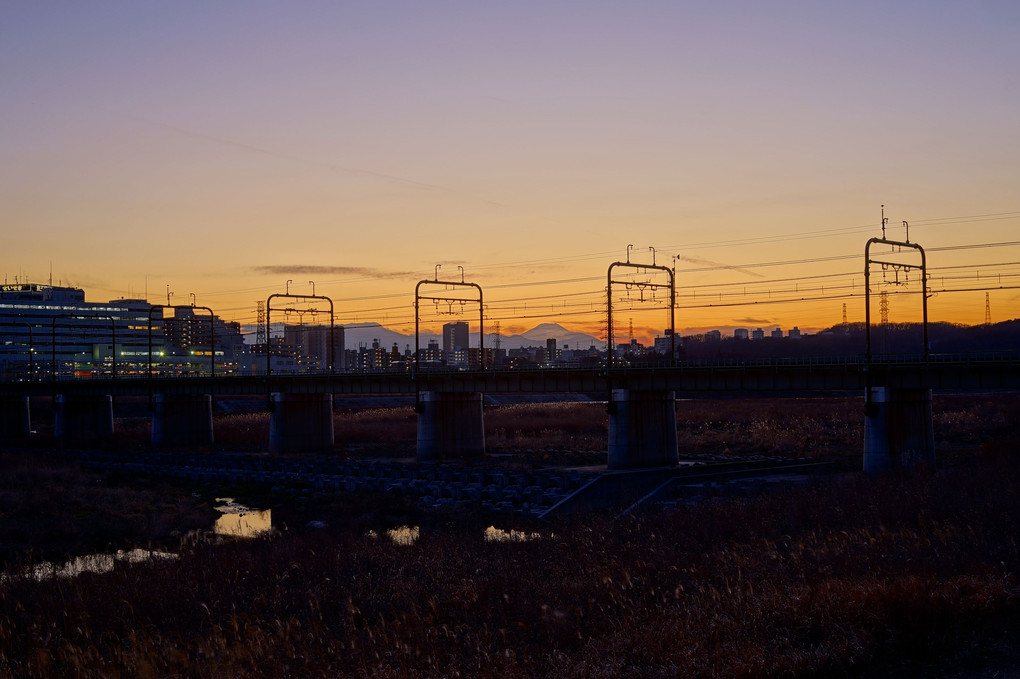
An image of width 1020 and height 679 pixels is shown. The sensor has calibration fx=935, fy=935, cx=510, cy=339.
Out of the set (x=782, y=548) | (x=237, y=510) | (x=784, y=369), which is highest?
(x=784, y=369)

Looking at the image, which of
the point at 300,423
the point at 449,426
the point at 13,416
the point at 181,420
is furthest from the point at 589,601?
the point at 13,416

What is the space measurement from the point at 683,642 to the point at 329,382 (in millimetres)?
73690

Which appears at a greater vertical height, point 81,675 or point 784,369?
point 784,369

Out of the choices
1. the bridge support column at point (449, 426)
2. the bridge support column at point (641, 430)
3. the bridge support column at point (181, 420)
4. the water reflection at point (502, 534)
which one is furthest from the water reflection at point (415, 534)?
the bridge support column at point (181, 420)

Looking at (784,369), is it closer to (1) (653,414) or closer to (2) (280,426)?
(1) (653,414)

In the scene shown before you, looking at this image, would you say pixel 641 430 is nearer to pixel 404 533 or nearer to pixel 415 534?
pixel 404 533

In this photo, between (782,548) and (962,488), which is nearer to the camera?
(782,548)

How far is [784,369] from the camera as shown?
58.2m

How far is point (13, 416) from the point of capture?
383 ft

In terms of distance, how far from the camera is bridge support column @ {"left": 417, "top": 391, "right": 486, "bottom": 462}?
249ft

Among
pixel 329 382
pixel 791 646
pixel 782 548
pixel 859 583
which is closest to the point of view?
pixel 791 646

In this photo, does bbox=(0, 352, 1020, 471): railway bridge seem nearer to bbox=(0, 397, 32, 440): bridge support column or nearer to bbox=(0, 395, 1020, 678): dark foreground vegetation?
bbox=(0, 397, 32, 440): bridge support column

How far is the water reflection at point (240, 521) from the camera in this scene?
43688 millimetres

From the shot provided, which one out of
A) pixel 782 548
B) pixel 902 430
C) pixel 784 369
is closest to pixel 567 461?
pixel 784 369
